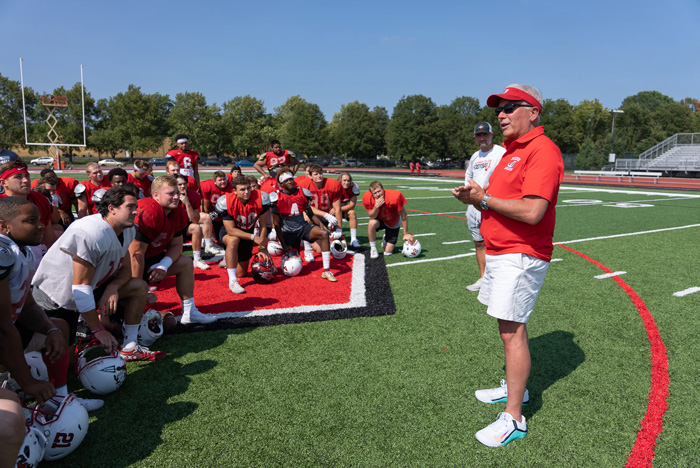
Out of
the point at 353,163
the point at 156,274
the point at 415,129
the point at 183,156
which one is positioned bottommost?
the point at 156,274

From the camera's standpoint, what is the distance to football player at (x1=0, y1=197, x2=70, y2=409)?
2367mm

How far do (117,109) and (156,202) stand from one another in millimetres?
69683

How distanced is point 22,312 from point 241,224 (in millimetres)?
3903

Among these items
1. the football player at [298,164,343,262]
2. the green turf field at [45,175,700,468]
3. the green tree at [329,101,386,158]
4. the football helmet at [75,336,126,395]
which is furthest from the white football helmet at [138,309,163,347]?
the green tree at [329,101,386,158]

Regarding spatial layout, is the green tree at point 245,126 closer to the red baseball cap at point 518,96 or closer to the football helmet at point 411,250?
the football helmet at point 411,250

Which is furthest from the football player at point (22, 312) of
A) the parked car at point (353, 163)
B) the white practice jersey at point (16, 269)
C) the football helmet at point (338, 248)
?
the parked car at point (353, 163)

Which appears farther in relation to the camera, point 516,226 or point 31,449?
point 516,226

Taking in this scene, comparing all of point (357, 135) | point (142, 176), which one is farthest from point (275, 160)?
point (357, 135)

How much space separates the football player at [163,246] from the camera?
472cm

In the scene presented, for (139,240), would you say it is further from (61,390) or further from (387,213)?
(387,213)

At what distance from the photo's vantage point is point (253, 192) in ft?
22.9

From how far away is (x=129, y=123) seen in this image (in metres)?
62.3

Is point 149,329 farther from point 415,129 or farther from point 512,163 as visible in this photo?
point 415,129

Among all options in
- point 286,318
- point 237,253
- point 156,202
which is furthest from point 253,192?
point 286,318
